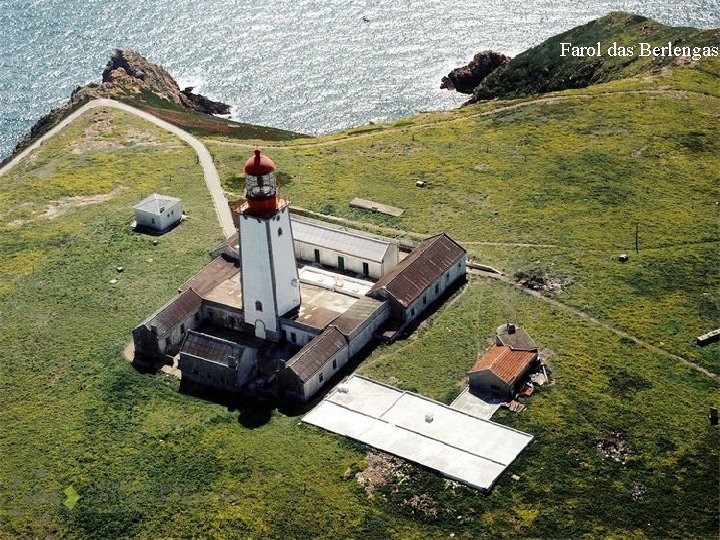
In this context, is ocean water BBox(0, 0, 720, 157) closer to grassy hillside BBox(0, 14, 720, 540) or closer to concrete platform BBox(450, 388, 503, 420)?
grassy hillside BBox(0, 14, 720, 540)

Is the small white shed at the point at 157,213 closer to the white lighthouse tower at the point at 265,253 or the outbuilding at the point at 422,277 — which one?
the white lighthouse tower at the point at 265,253

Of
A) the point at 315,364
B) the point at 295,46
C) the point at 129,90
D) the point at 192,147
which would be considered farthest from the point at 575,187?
the point at 295,46

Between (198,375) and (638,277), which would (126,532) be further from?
(638,277)

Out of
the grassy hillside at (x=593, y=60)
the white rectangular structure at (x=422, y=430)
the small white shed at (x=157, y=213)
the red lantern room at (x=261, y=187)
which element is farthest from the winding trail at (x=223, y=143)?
the red lantern room at (x=261, y=187)

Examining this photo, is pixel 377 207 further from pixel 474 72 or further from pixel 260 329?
pixel 474 72

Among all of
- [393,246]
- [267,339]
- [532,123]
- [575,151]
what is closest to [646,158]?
[575,151]

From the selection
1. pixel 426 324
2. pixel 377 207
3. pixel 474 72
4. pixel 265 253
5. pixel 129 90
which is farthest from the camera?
pixel 474 72

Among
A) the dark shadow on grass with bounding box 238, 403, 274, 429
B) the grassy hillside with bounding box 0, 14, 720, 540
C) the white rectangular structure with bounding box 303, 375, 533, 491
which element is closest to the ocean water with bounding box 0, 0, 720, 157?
the grassy hillside with bounding box 0, 14, 720, 540
